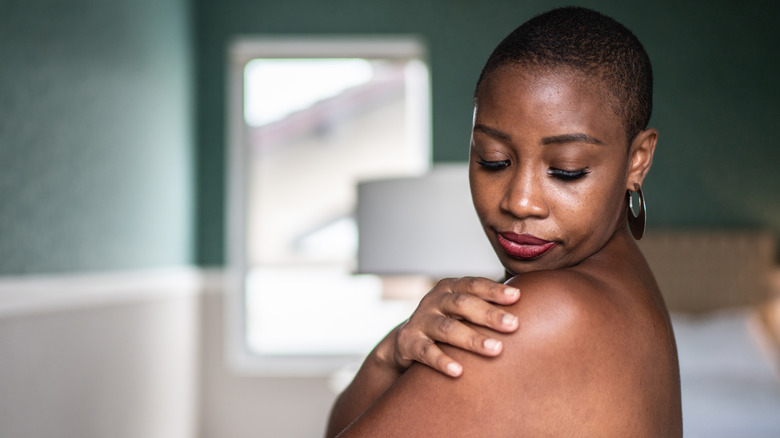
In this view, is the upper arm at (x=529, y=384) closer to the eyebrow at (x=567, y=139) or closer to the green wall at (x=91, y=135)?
the eyebrow at (x=567, y=139)

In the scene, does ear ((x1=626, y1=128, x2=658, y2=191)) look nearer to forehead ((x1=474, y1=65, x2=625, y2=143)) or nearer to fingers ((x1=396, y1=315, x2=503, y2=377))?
forehead ((x1=474, y1=65, x2=625, y2=143))

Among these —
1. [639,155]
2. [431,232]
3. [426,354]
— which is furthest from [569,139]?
Answer: [431,232]

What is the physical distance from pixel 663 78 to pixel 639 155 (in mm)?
3944

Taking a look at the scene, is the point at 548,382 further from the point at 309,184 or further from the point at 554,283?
the point at 309,184

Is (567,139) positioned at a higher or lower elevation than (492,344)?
higher

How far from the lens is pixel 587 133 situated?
2.11 ft

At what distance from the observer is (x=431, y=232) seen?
2.04 m

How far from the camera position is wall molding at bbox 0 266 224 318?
1.89 metres

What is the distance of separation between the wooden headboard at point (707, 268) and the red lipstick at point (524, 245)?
370 centimetres

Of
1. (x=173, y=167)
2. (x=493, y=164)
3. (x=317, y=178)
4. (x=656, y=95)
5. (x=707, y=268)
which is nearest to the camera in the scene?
(x=493, y=164)

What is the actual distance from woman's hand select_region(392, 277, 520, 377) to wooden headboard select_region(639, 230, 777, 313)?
3716 millimetres

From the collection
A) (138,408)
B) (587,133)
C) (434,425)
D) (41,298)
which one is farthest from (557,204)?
(138,408)

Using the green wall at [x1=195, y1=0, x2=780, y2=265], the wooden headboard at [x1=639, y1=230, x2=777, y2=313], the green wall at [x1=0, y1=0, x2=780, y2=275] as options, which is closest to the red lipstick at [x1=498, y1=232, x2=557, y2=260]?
the green wall at [x1=0, y1=0, x2=780, y2=275]

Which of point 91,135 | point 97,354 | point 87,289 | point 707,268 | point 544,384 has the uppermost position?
point 91,135
